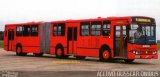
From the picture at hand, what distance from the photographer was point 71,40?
104ft

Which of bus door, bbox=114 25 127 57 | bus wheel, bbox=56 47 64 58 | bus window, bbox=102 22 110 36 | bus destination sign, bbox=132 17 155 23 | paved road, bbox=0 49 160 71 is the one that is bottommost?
paved road, bbox=0 49 160 71

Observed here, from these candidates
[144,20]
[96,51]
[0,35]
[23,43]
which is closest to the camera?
[144,20]

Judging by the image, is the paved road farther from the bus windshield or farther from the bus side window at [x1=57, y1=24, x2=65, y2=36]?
the bus side window at [x1=57, y1=24, x2=65, y2=36]

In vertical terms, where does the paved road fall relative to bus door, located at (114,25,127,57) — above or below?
below

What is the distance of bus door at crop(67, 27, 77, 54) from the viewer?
31.2 m

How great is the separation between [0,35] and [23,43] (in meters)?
69.4

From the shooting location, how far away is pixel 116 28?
89.4ft

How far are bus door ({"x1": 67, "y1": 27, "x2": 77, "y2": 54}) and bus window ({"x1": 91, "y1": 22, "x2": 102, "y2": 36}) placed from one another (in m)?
2.10

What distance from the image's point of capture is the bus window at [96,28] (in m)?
28.7

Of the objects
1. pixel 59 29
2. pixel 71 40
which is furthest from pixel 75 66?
pixel 59 29

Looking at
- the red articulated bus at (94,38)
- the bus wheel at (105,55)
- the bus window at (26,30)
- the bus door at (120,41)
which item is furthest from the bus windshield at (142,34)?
the bus window at (26,30)

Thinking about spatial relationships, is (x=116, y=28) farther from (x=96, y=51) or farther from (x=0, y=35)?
(x=0, y=35)

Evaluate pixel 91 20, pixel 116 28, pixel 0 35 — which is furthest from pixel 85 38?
pixel 0 35

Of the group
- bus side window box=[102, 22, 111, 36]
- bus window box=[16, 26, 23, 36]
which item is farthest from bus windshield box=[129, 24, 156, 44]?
bus window box=[16, 26, 23, 36]
